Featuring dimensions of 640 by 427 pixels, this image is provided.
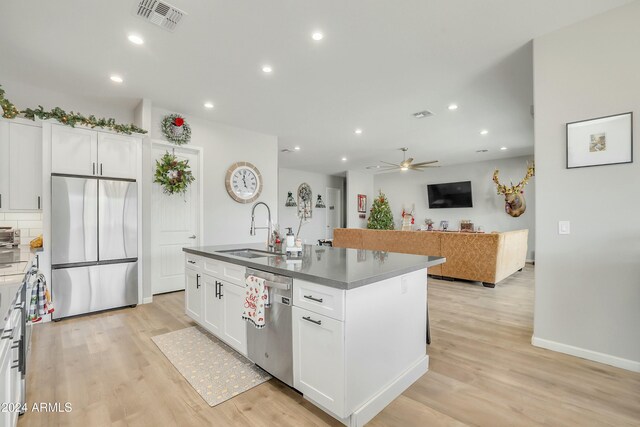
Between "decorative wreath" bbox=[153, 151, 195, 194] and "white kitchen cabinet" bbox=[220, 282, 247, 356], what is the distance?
7.63ft

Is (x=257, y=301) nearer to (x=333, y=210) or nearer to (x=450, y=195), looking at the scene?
(x=450, y=195)

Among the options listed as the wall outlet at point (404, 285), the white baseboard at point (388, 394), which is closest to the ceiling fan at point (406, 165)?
the wall outlet at point (404, 285)

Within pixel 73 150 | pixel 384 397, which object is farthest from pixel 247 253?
pixel 73 150

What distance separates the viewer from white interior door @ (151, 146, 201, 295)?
4.33m

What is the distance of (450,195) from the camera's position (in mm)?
9062

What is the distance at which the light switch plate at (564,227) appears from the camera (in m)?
2.54

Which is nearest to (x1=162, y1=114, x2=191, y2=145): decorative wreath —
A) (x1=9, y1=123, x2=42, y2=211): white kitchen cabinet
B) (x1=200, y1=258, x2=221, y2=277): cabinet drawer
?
(x1=9, y1=123, x2=42, y2=211): white kitchen cabinet

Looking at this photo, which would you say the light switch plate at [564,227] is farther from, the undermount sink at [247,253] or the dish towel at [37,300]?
the dish towel at [37,300]

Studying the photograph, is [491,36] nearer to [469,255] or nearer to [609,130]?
[609,130]

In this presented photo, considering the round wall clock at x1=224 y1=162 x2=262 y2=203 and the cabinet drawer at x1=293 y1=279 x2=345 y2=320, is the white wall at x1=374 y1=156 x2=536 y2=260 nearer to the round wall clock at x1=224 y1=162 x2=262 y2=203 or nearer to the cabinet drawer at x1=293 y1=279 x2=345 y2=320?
the round wall clock at x1=224 y1=162 x2=262 y2=203

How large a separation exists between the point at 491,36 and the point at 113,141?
172 inches

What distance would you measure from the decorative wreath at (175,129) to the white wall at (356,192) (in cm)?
636

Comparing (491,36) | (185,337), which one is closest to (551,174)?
(491,36)

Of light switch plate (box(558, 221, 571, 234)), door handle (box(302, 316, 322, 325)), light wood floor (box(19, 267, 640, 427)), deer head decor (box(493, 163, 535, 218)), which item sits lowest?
light wood floor (box(19, 267, 640, 427))
